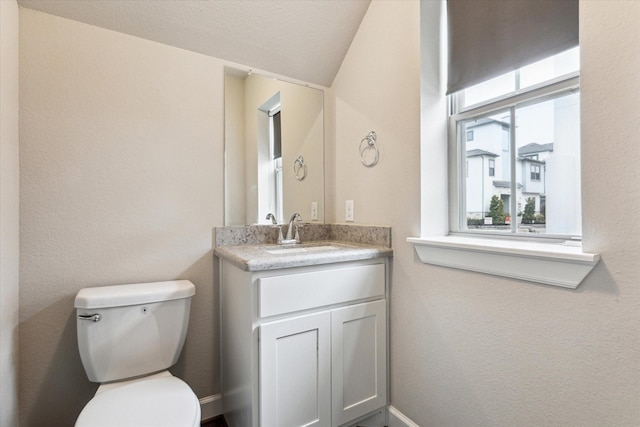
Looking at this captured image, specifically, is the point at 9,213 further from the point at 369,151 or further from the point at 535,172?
the point at 535,172

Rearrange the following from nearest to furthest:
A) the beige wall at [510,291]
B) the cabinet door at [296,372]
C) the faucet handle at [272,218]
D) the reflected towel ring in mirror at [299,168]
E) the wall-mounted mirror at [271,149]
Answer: the beige wall at [510,291] < the cabinet door at [296,372] < the wall-mounted mirror at [271,149] < the faucet handle at [272,218] < the reflected towel ring in mirror at [299,168]

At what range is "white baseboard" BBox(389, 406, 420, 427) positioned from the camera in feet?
4.92

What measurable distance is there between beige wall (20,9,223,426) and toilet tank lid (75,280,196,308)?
0.34ft

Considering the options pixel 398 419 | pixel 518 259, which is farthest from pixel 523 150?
pixel 398 419

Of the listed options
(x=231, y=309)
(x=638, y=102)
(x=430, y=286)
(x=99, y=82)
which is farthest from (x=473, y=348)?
(x=99, y=82)

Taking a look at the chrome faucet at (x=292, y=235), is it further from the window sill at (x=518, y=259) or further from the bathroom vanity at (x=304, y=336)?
the window sill at (x=518, y=259)

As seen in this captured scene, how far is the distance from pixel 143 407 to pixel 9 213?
0.90 meters

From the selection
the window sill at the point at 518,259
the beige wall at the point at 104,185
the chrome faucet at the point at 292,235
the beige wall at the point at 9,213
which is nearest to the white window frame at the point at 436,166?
the window sill at the point at 518,259

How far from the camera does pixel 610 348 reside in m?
0.87

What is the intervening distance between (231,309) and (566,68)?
5.63ft

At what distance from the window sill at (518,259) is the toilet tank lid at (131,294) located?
1.14 meters

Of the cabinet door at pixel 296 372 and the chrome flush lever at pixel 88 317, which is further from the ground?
the chrome flush lever at pixel 88 317

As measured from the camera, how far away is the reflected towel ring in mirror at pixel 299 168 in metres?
2.00

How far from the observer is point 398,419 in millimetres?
1547
